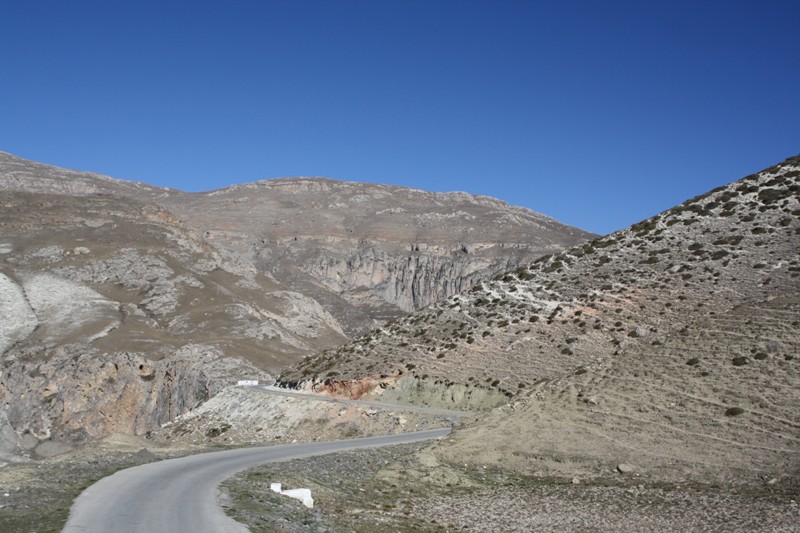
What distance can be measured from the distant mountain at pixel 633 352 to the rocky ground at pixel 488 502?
1599 mm

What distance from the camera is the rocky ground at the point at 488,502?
16219 millimetres

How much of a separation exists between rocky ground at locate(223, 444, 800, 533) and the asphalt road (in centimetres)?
74

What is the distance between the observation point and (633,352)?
29.6m

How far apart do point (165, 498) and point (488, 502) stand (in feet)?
27.5

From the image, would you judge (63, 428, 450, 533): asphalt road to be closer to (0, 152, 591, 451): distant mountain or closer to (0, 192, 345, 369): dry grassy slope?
(0, 152, 591, 451): distant mountain

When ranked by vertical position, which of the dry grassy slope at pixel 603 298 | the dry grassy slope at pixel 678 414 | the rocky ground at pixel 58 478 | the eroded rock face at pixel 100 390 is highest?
the dry grassy slope at pixel 603 298

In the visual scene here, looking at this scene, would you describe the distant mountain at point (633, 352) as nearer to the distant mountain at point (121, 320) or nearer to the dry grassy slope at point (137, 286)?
the distant mountain at point (121, 320)

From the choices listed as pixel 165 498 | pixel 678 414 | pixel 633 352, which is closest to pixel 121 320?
pixel 633 352

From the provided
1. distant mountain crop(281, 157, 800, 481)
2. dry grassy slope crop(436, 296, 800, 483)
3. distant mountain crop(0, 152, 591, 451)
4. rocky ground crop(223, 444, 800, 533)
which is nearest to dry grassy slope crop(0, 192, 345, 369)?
distant mountain crop(0, 152, 591, 451)

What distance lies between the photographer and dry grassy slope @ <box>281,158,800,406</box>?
37.5m

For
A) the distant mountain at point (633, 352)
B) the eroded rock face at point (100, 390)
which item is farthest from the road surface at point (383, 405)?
the eroded rock face at point (100, 390)

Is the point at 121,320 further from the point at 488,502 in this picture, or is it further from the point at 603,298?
the point at 488,502

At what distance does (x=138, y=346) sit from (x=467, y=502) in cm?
7307

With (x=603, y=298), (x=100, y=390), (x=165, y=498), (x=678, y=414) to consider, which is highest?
(x=603, y=298)
